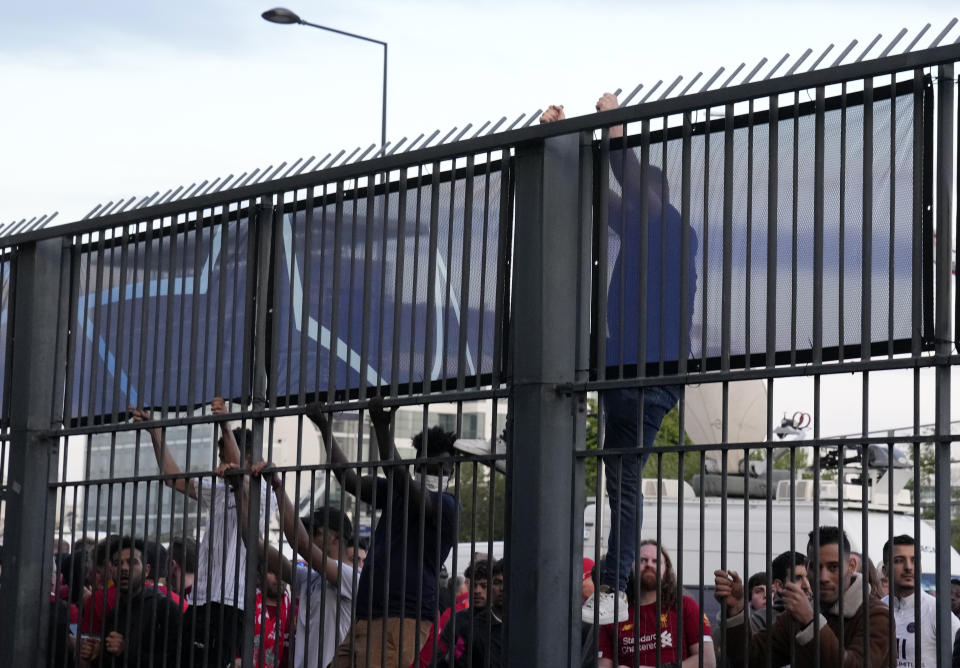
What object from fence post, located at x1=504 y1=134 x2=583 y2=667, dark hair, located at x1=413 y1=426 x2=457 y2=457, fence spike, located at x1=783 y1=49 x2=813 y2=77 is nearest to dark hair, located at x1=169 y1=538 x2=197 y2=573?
dark hair, located at x1=413 y1=426 x2=457 y2=457

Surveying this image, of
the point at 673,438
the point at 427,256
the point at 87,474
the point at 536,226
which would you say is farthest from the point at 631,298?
the point at 673,438

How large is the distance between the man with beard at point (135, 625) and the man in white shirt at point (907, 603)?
293 centimetres

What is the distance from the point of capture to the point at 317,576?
6117 millimetres

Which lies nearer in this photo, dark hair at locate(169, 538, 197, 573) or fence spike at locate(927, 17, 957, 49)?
fence spike at locate(927, 17, 957, 49)

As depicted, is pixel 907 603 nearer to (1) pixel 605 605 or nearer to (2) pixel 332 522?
(1) pixel 605 605

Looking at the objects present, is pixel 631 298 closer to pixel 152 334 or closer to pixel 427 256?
pixel 427 256

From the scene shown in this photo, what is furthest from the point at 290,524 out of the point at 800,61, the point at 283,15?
the point at 283,15

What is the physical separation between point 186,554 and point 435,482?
5.03 feet

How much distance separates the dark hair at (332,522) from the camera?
17.9 ft

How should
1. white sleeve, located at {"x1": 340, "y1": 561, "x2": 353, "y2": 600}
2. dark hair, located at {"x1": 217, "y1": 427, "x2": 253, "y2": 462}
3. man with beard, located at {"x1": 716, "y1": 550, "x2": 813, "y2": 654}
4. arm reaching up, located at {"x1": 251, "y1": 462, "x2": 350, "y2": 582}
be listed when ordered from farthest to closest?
1. dark hair, located at {"x1": 217, "y1": 427, "x2": 253, "y2": 462}
2. white sleeve, located at {"x1": 340, "y1": 561, "x2": 353, "y2": 600}
3. arm reaching up, located at {"x1": 251, "y1": 462, "x2": 350, "y2": 582}
4. man with beard, located at {"x1": 716, "y1": 550, "x2": 813, "y2": 654}

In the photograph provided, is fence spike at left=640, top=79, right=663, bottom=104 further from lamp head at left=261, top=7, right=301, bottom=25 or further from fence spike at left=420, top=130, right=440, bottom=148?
lamp head at left=261, top=7, right=301, bottom=25

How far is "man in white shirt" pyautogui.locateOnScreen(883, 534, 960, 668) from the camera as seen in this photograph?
4105mm

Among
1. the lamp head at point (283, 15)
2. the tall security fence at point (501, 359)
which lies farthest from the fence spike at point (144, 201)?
the lamp head at point (283, 15)

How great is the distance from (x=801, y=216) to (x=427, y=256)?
5.06 ft
